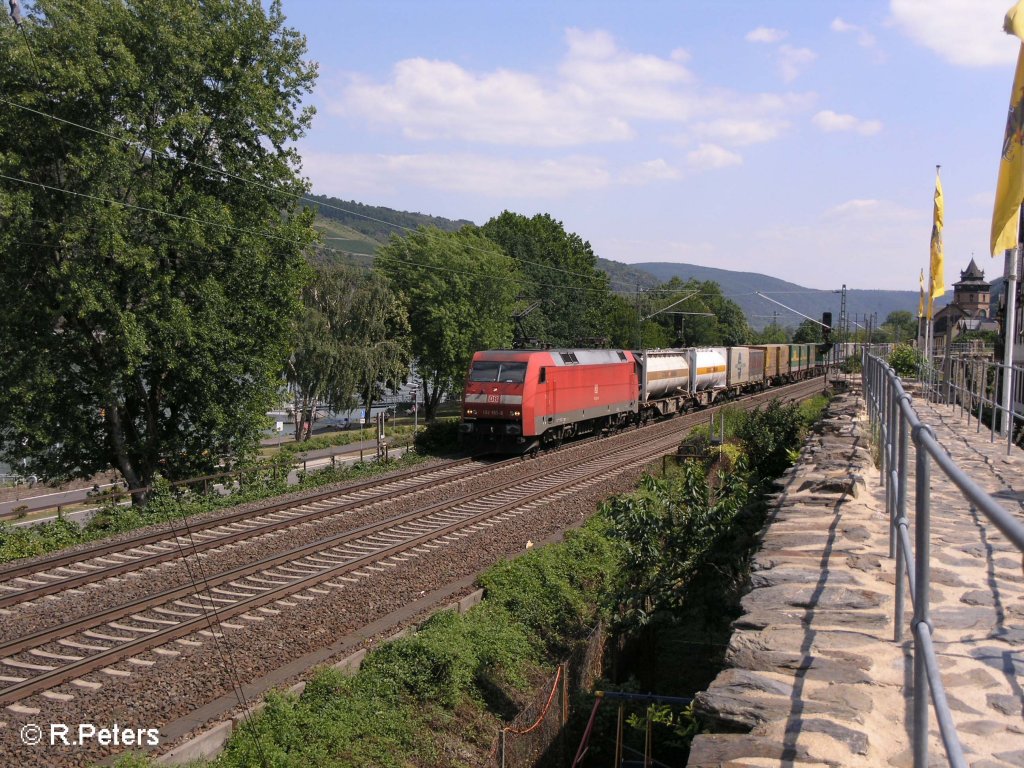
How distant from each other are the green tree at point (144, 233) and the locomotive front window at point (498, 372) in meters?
5.56

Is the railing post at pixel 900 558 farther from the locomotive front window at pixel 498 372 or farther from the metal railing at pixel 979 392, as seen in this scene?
the locomotive front window at pixel 498 372

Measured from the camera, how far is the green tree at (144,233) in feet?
54.5

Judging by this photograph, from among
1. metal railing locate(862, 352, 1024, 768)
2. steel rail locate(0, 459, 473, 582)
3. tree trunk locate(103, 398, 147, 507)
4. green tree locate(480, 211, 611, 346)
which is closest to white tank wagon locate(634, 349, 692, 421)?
steel rail locate(0, 459, 473, 582)

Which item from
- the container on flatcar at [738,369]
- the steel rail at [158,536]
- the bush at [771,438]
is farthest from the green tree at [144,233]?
the container on flatcar at [738,369]

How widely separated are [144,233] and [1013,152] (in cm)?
1613

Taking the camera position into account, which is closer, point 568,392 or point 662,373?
point 568,392

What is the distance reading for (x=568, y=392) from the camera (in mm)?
Answer: 24547

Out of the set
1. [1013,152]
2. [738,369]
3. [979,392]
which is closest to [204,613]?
[1013,152]

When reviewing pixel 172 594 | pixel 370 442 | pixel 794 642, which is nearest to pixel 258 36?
pixel 172 594

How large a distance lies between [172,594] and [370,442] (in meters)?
33.4

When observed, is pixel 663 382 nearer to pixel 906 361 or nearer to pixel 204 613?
pixel 906 361

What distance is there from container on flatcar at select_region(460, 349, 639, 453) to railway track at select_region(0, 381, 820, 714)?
14.1ft

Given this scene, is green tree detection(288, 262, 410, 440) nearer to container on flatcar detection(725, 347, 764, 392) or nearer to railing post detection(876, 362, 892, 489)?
container on flatcar detection(725, 347, 764, 392)

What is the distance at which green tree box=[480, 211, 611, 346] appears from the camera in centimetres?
5988
